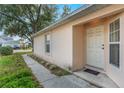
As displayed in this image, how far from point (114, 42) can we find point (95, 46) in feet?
5.18

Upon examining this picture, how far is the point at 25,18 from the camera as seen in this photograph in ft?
83.0

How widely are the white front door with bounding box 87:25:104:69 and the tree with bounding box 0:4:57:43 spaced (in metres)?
18.3

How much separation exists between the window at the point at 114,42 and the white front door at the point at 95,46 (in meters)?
0.81

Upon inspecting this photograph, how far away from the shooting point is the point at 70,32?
689cm

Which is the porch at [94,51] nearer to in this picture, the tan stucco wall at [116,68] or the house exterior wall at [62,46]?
the tan stucco wall at [116,68]

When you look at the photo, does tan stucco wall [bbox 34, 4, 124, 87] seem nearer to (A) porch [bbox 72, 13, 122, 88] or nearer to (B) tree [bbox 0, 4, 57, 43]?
(A) porch [bbox 72, 13, 122, 88]

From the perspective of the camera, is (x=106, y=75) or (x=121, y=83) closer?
(x=121, y=83)

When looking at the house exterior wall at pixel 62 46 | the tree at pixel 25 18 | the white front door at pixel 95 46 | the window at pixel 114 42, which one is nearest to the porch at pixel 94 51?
the white front door at pixel 95 46

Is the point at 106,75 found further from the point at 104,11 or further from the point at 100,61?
the point at 104,11

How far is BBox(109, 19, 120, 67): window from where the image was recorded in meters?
4.61

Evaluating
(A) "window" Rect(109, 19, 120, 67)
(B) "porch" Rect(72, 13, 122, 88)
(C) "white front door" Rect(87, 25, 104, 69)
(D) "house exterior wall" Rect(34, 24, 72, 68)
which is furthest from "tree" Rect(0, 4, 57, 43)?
(A) "window" Rect(109, 19, 120, 67)
